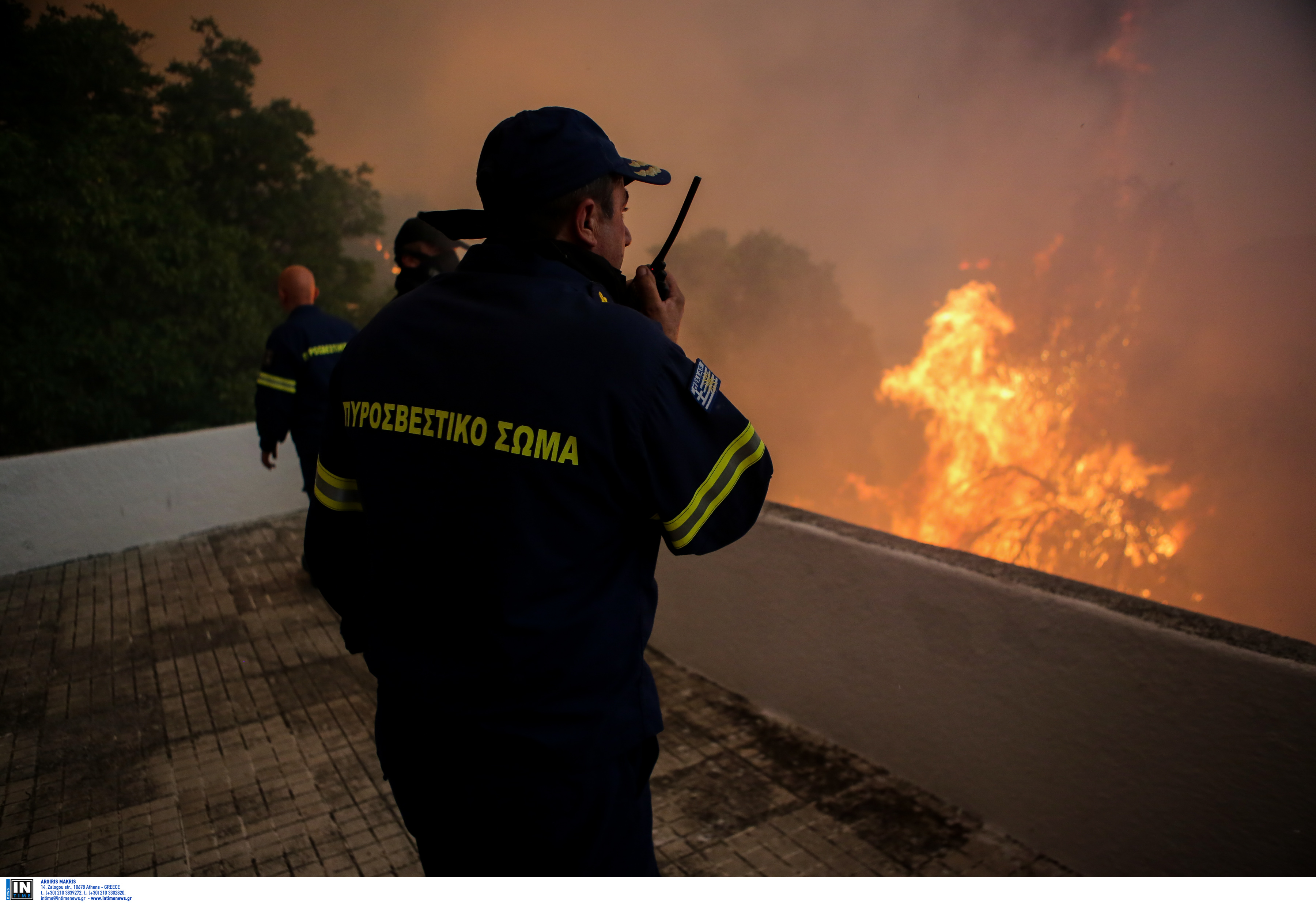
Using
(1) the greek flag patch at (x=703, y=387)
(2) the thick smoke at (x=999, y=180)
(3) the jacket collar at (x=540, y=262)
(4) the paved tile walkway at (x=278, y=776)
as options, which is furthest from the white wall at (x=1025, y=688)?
(2) the thick smoke at (x=999, y=180)

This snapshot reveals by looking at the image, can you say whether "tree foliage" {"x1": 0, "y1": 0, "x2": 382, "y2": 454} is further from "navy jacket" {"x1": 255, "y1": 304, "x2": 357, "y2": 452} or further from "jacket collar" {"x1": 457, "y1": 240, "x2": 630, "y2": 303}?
"jacket collar" {"x1": 457, "y1": 240, "x2": 630, "y2": 303}

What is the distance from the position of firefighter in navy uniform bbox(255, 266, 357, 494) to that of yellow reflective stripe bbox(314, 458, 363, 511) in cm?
349

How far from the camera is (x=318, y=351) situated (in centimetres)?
Answer: 495

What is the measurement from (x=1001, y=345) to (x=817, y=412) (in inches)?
517

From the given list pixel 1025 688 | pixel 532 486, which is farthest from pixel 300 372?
pixel 1025 688

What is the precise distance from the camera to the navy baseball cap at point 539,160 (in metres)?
1.37

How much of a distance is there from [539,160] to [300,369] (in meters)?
4.19

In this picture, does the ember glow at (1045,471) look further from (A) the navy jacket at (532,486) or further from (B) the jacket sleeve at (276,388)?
(A) the navy jacket at (532,486)

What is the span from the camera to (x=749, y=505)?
4.51 feet

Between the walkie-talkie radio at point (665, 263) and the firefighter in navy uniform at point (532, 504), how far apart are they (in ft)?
0.56

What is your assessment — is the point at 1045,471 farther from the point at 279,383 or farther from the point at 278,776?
the point at 278,776

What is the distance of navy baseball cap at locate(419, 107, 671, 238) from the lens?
4.50ft

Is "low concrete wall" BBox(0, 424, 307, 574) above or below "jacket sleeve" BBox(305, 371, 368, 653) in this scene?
below

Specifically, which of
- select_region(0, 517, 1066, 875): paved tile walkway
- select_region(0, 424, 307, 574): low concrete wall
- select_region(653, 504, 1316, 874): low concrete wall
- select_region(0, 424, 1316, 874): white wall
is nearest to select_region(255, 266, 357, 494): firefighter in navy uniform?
select_region(0, 517, 1066, 875): paved tile walkway
